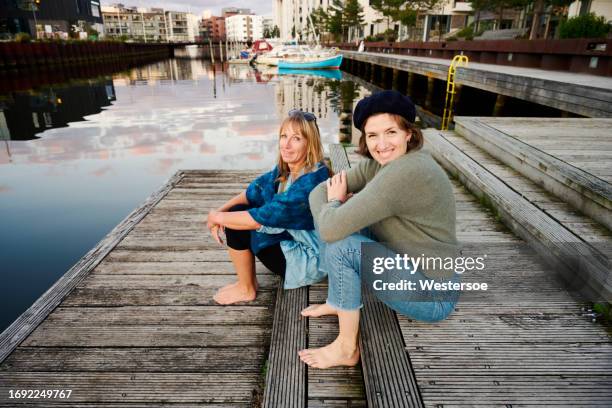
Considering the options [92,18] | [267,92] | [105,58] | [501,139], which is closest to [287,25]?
[92,18]

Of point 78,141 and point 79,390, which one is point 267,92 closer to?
point 78,141

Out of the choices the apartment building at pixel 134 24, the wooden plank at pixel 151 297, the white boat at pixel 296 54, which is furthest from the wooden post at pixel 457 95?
the apartment building at pixel 134 24

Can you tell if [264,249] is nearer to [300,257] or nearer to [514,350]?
[300,257]

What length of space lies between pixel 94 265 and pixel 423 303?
105 inches

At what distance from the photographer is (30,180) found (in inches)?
313

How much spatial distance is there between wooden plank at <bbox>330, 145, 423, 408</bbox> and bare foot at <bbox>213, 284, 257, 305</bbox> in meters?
0.88

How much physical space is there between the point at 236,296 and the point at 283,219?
83 centimetres

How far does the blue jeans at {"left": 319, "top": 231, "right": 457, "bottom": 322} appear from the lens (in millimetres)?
1770

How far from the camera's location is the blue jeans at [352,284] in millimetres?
1770

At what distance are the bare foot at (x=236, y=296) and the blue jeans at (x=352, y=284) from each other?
947mm

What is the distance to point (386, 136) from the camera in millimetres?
1717

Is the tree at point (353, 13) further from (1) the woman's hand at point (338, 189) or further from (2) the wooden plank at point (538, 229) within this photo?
(1) the woman's hand at point (338, 189)

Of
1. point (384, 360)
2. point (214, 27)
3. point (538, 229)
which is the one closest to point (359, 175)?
point (384, 360)

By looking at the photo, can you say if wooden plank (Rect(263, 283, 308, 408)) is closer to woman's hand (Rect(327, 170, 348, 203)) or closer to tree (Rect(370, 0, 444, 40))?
woman's hand (Rect(327, 170, 348, 203))
